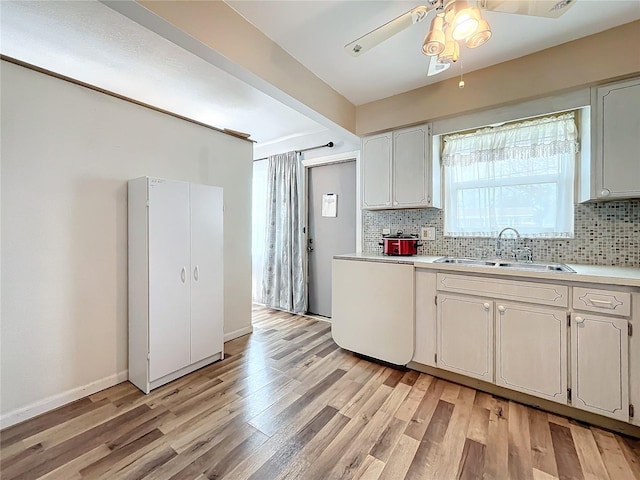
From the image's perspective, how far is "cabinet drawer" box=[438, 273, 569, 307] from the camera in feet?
5.75

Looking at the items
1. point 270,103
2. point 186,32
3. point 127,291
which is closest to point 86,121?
point 186,32

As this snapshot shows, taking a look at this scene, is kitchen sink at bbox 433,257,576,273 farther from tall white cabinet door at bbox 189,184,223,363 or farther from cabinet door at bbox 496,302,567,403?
tall white cabinet door at bbox 189,184,223,363

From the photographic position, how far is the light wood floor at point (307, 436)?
54.9 inches

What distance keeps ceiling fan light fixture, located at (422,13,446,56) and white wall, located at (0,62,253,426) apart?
2.22m

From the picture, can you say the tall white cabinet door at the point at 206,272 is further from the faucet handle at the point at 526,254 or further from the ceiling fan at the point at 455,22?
the faucet handle at the point at 526,254

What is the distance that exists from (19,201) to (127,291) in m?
0.90

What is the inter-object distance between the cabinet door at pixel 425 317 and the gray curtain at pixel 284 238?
6.22ft

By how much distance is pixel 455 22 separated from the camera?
4.39 ft

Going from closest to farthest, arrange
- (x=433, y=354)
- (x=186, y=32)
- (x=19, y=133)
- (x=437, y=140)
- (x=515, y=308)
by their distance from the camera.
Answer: (x=186, y=32) < (x=19, y=133) < (x=515, y=308) < (x=433, y=354) < (x=437, y=140)

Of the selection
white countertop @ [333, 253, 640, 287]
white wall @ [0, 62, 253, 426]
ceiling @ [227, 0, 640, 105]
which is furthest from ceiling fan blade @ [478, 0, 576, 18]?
white wall @ [0, 62, 253, 426]

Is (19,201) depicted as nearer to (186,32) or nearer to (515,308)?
(186,32)

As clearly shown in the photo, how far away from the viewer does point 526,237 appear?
2.37m

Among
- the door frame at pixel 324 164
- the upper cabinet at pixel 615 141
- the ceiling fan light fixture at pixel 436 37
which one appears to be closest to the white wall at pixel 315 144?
the door frame at pixel 324 164

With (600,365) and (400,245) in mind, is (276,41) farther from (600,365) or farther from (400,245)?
(600,365)
